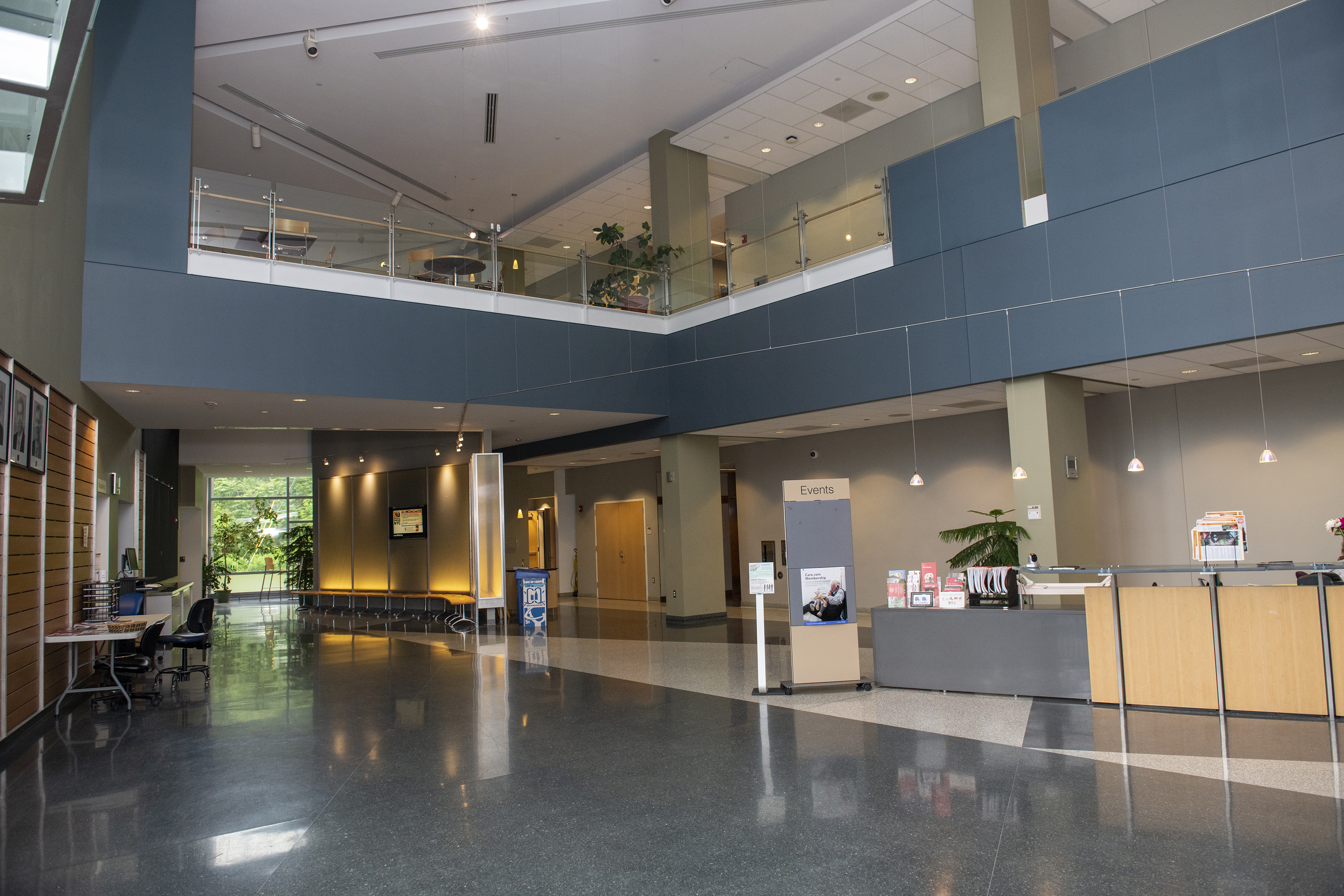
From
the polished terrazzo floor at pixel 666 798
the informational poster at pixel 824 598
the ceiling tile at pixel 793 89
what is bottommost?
the polished terrazzo floor at pixel 666 798

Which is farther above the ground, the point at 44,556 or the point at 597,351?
the point at 597,351

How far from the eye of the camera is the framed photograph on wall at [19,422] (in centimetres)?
628

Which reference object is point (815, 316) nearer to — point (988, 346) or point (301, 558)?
point (988, 346)

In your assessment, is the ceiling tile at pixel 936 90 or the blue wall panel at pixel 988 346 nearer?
the blue wall panel at pixel 988 346

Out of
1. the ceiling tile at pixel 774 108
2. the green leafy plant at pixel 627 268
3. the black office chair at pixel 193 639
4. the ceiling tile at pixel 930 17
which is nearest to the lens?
the black office chair at pixel 193 639

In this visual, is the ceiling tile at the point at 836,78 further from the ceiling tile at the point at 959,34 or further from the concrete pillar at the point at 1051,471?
the concrete pillar at the point at 1051,471

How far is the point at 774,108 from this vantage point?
13.1m

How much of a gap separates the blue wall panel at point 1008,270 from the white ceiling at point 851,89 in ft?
11.7

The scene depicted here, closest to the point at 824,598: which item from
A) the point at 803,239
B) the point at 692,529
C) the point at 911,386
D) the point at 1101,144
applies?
the point at 911,386

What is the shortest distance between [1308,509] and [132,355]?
43.0 ft

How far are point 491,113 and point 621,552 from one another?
31.3 ft

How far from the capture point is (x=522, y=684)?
8.36 meters

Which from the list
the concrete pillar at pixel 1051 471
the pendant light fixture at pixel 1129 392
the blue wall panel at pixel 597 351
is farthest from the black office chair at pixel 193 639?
the pendant light fixture at pixel 1129 392

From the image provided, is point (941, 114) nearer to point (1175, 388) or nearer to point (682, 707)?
point (1175, 388)
